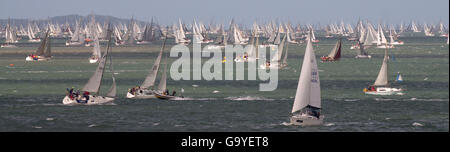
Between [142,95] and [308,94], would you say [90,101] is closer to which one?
[142,95]

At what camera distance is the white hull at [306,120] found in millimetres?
71125

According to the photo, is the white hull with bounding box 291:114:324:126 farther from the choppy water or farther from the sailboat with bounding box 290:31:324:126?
the choppy water

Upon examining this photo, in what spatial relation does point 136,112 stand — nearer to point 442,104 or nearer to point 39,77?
point 442,104

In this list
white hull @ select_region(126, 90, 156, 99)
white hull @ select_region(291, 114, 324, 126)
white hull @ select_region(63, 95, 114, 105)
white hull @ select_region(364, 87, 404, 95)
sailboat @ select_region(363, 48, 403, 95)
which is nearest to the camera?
white hull @ select_region(291, 114, 324, 126)

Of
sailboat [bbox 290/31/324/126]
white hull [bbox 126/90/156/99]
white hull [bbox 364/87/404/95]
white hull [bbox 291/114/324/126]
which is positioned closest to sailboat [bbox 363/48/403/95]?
white hull [bbox 364/87/404/95]

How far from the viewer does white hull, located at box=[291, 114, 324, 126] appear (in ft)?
233

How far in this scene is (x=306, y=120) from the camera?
233 feet

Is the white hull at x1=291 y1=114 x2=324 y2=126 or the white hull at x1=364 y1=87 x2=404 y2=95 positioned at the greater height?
the white hull at x1=291 y1=114 x2=324 y2=126

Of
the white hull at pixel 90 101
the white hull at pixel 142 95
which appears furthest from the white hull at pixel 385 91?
the white hull at pixel 90 101

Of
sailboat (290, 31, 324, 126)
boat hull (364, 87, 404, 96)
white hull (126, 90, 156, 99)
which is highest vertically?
sailboat (290, 31, 324, 126)

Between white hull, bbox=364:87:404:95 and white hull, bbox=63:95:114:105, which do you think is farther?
white hull, bbox=364:87:404:95

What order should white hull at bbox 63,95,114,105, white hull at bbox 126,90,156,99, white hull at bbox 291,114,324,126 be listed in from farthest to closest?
white hull at bbox 126,90,156,99 → white hull at bbox 63,95,114,105 → white hull at bbox 291,114,324,126
